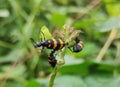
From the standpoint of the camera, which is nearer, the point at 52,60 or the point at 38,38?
the point at 52,60

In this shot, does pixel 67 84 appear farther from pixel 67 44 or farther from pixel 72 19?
pixel 72 19

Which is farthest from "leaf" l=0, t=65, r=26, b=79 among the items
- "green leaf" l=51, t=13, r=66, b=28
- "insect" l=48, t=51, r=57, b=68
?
"insect" l=48, t=51, r=57, b=68

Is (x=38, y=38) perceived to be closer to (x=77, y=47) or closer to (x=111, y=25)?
(x=111, y=25)

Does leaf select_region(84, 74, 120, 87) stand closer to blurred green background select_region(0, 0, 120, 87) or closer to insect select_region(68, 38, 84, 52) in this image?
blurred green background select_region(0, 0, 120, 87)

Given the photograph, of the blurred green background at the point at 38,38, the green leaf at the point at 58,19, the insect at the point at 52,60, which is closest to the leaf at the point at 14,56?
the blurred green background at the point at 38,38

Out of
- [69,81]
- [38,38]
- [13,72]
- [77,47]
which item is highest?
[13,72]

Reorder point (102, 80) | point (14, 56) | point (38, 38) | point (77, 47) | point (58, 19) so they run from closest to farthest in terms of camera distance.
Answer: point (77, 47) < point (102, 80) < point (38, 38) < point (58, 19) < point (14, 56)

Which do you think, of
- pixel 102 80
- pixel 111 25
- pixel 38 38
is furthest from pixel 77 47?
pixel 38 38

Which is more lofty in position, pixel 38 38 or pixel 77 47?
pixel 38 38

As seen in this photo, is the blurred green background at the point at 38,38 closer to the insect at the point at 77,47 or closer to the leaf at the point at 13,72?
the leaf at the point at 13,72
